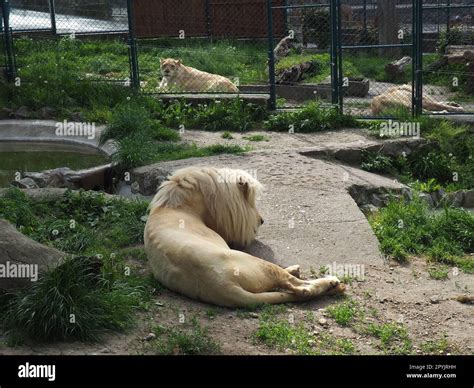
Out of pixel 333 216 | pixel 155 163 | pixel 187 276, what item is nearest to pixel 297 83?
pixel 155 163

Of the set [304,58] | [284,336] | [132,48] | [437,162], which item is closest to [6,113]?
[132,48]

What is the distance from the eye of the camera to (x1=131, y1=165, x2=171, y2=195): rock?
10402mm

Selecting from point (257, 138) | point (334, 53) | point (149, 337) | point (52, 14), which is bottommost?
point (149, 337)

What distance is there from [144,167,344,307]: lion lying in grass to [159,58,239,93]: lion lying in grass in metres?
7.18

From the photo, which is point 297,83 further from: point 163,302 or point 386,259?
point 163,302

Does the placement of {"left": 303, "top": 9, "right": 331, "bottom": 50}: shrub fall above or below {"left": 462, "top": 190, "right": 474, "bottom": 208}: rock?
above

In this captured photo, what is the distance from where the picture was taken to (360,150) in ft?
37.6

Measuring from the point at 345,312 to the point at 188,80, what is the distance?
9435 mm

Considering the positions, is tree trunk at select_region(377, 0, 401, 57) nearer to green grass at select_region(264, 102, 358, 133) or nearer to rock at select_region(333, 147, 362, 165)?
green grass at select_region(264, 102, 358, 133)

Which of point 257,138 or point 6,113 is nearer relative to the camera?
point 257,138

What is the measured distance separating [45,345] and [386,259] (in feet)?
11.9

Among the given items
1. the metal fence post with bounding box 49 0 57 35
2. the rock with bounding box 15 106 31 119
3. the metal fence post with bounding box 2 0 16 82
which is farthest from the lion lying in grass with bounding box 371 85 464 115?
the metal fence post with bounding box 49 0 57 35

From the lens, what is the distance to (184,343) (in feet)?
19.3

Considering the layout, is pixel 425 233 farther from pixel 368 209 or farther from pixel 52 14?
pixel 52 14
